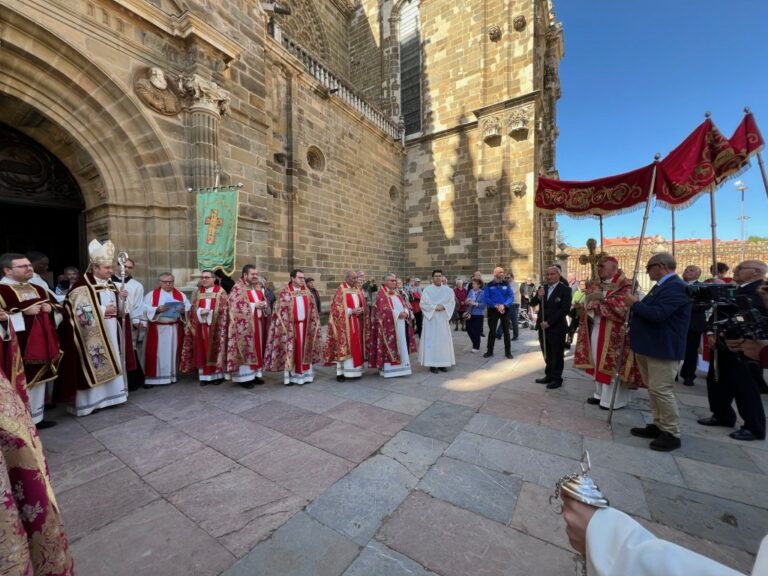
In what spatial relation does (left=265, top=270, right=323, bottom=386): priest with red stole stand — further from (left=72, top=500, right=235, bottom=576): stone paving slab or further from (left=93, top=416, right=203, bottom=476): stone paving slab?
(left=72, top=500, right=235, bottom=576): stone paving slab

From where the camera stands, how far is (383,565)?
173 centimetres

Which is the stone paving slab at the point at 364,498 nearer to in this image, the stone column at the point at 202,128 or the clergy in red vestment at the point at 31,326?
the clergy in red vestment at the point at 31,326

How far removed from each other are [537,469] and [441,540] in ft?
3.69

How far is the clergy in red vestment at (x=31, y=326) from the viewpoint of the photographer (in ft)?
10.5

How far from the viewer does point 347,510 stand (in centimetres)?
214

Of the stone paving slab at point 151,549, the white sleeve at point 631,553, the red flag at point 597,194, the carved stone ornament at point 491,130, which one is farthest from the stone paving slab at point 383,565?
the carved stone ornament at point 491,130

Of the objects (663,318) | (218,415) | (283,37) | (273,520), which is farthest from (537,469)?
(283,37)

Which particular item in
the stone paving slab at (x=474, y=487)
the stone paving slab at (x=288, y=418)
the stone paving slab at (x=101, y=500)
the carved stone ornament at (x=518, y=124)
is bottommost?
the stone paving slab at (x=474, y=487)

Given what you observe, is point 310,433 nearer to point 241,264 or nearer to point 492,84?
point 241,264

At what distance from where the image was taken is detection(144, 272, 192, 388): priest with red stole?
4.83m

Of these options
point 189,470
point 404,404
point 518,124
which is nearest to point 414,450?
point 404,404

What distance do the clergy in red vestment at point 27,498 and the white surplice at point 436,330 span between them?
4908mm

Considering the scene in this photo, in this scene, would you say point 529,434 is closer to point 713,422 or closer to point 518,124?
point 713,422

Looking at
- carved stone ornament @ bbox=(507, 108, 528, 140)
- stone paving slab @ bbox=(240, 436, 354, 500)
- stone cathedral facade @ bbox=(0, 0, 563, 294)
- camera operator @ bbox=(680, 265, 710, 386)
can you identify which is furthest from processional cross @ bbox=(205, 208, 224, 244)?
carved stone ornament @ bbox=(507, 108, 528, 140)
